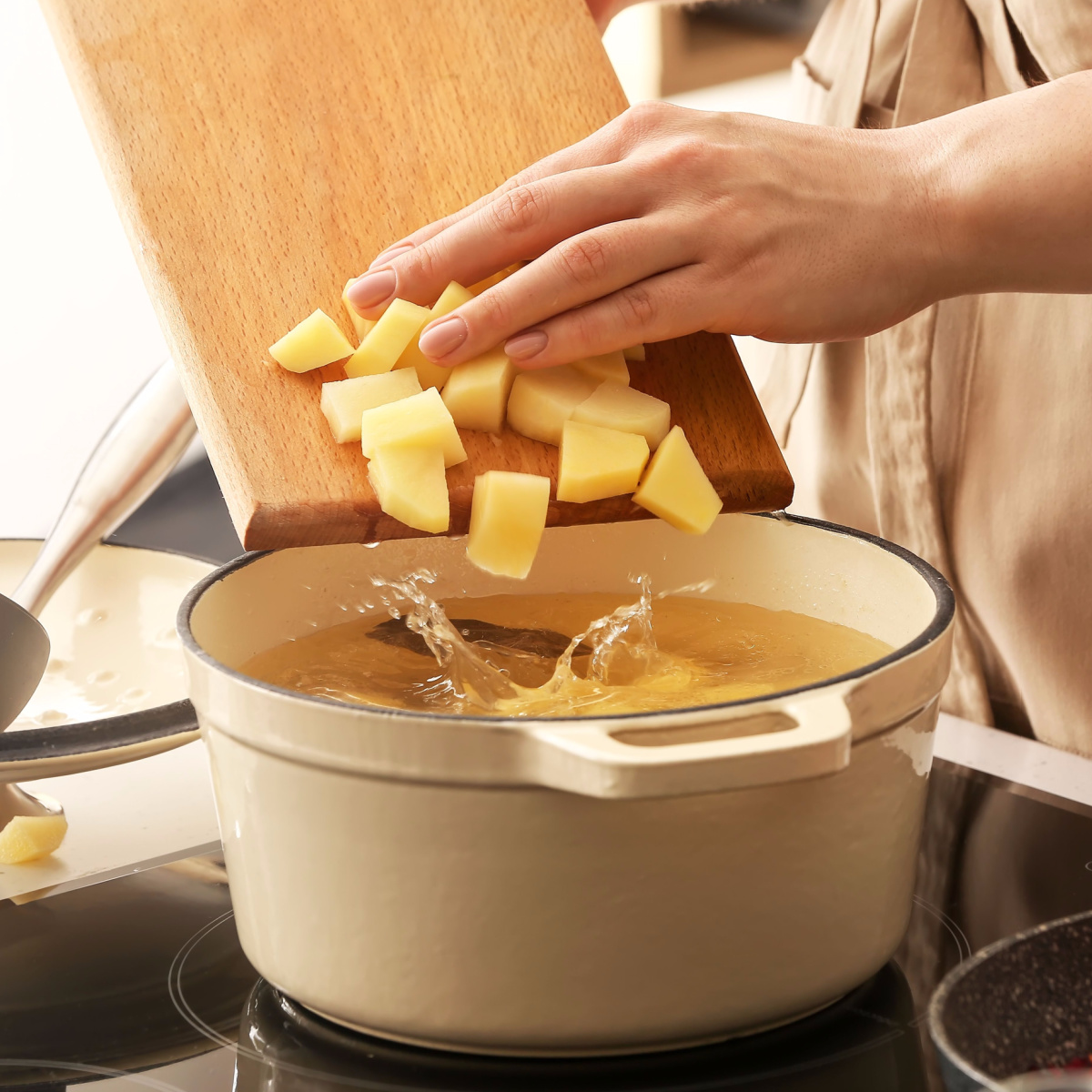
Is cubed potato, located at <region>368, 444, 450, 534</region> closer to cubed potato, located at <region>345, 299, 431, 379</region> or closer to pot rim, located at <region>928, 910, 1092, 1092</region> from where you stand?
cubed potato, located at <region>345, 299, 431, 379</region>

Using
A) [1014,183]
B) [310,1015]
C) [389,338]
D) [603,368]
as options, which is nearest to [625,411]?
[603,368]

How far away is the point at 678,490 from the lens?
25.7 inches

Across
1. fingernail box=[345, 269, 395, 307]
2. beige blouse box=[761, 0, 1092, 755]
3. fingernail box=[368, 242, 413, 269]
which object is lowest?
beige blouse box=[761, 0, 1092, 755]

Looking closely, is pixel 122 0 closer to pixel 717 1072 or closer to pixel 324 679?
pixel 324 679

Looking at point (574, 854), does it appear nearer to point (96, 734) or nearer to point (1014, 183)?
point (96, 734)

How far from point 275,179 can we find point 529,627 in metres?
0.33

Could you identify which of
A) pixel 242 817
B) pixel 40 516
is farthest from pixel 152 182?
pixel 40 516

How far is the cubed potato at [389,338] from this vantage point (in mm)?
656

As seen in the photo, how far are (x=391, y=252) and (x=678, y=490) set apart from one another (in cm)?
22

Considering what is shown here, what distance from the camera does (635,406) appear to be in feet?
2.20

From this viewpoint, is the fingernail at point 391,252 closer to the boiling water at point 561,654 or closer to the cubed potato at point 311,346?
the cubed potato at point 311,346

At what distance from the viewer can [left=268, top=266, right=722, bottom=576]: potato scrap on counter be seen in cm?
61

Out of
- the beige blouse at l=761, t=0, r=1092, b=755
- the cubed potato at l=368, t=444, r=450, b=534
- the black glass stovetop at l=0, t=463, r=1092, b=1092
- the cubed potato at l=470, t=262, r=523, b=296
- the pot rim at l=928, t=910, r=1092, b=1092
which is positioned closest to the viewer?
the pot rim at l=928, t=910, r=1092, b=1092

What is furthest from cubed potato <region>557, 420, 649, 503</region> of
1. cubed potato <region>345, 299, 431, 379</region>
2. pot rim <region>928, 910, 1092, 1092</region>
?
pot rim <region>928, 910, 1092, 1092</region>
